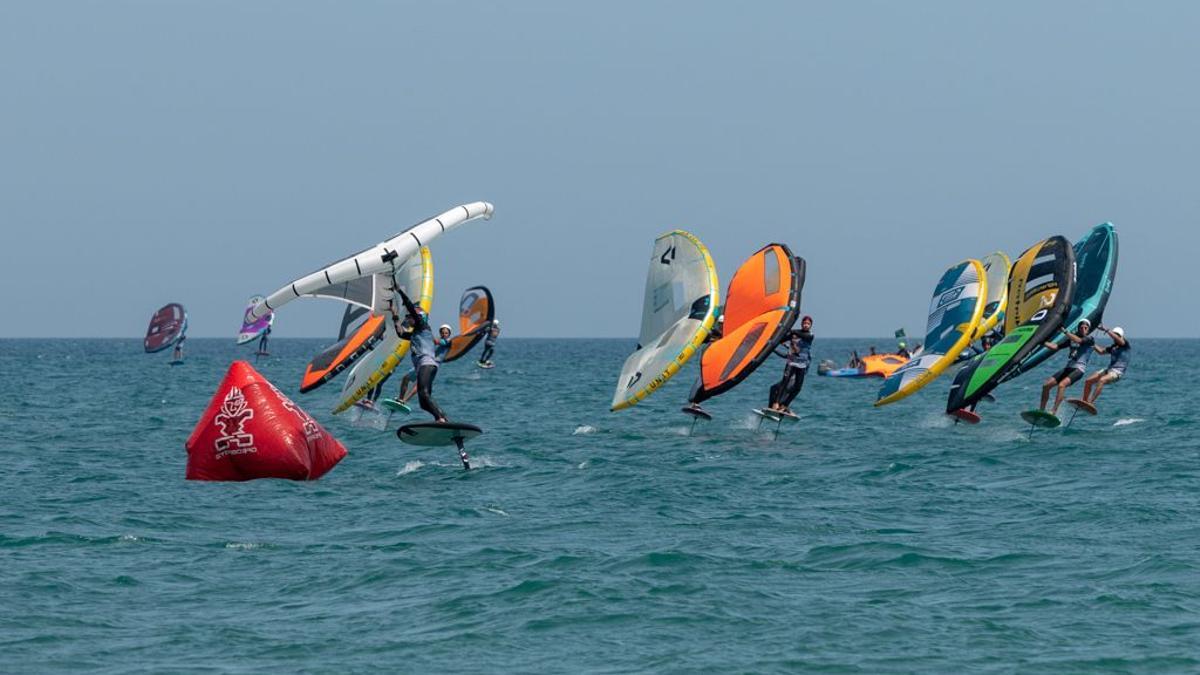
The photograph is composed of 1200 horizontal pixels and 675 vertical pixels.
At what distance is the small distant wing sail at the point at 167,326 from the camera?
92375 mm

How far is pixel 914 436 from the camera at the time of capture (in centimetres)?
2906

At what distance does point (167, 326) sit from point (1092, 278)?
72876 millimetres

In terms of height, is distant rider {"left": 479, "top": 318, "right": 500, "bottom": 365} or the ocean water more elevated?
distant rider {"left": 479, "top": 318, "right": 500, "bottom": 365}

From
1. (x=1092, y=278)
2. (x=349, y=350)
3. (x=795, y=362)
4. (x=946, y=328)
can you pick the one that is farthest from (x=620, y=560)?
(x=349, y=350)

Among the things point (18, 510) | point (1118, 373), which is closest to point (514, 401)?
point (1118, 373)

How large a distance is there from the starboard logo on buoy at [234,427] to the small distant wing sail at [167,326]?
7246cm

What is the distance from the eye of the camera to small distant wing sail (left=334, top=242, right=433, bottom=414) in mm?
29938

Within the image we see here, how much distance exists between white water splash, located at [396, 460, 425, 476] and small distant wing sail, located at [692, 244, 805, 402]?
645 centimetres

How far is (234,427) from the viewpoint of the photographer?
65.9ft

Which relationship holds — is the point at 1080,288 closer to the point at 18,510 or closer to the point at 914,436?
the point at 914,436

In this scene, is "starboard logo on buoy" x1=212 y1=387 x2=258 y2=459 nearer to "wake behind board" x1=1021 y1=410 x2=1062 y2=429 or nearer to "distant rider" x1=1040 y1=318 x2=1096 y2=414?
"wake behind board" x1=1021 y1=410 x2=1062 y2=429

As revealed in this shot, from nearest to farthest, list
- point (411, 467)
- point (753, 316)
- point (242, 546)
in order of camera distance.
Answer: point (242, 546)
point (411, 467)
point (753, 316)

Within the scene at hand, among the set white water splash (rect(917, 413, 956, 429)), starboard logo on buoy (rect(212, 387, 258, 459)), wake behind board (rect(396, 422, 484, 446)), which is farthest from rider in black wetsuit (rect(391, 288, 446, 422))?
white water splash (rect(917, 413, 956, 429))

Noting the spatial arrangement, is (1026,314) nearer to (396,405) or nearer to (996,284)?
(996,284)
